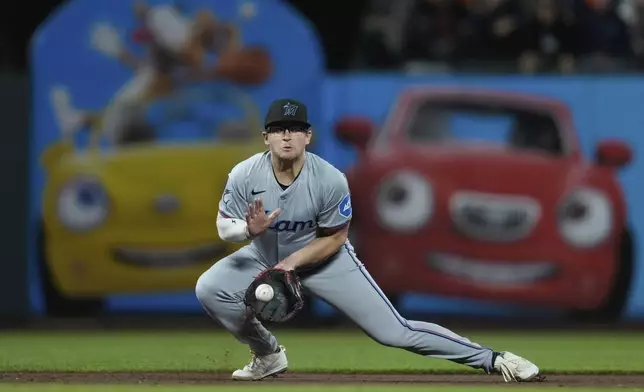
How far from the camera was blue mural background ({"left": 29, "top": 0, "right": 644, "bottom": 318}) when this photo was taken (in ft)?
42.6

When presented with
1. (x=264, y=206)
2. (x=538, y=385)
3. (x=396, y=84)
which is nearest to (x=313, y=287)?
(x=264, y=206)

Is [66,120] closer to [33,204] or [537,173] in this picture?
[33,204]

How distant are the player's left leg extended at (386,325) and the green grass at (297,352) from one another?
133 centimetres

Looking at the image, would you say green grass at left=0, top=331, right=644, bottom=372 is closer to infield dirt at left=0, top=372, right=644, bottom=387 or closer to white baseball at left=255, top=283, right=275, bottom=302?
infield dirt at left=0, top=372, right=644, bottom=387

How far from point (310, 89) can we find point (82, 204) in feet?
8.20

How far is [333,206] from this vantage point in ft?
23.9

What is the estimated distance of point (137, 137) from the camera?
13.2m

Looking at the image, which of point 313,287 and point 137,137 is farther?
point 137,137

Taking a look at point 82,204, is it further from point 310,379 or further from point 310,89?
point 310,379

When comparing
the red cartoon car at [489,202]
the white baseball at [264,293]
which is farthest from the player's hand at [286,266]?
the red cartoon car at [489,202]

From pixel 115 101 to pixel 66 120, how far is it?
0.52 m

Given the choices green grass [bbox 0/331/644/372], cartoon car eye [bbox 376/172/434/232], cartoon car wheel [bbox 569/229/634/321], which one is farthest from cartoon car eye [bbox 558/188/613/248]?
cartoon car eye [bbox 376/172/434/232]

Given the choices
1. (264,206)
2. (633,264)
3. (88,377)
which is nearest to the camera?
(264,206)

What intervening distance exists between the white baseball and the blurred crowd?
625 cm
